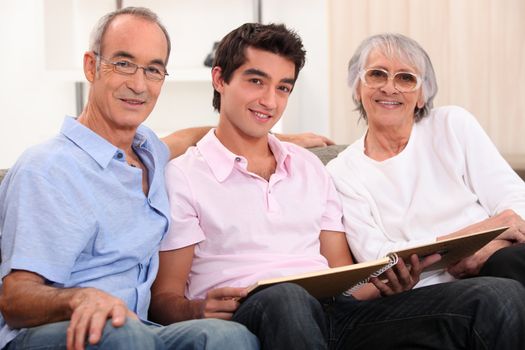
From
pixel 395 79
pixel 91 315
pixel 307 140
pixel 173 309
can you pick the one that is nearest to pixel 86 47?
pixel 307 140

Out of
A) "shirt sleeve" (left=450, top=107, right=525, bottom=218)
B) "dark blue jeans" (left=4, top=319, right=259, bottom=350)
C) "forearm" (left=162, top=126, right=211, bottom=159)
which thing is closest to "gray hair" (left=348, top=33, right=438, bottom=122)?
"shirt sleeve" (left=450, top=107, right=525, bottom=218)

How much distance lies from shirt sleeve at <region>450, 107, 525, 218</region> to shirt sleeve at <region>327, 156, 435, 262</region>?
0.64 feet

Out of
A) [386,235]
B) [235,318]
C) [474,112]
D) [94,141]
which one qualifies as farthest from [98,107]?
[474,112]

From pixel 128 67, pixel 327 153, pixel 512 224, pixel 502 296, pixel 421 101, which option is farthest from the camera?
pixel 327 153

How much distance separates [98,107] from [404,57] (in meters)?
0.87

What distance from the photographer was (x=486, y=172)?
86.1 inches

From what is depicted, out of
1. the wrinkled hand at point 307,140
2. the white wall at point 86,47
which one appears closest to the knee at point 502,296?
the wrinkled hand at point 307,140

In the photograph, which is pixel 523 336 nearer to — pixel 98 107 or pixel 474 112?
pixel 98 107

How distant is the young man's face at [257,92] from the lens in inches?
79.3

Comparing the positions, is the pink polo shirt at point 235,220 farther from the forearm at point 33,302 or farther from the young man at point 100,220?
the forearm at point 33,302

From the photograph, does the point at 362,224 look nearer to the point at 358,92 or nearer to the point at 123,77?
the point at 358,92

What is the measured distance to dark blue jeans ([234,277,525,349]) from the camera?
1.55 meters

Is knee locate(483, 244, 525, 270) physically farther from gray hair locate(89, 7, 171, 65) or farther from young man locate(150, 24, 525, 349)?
gray hair locate(89, 7, 171, 65)

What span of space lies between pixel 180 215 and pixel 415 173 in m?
0.69
